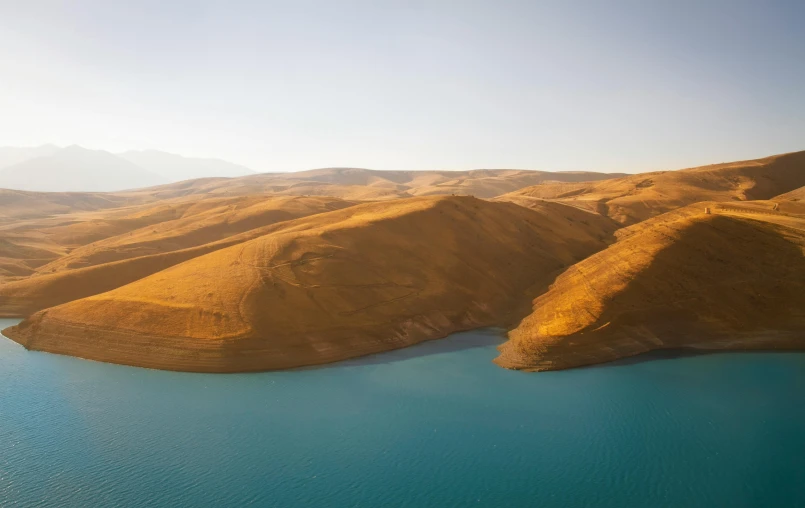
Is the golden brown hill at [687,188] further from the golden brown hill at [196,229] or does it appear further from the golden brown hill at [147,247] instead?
the golden brown hill at [147,247]

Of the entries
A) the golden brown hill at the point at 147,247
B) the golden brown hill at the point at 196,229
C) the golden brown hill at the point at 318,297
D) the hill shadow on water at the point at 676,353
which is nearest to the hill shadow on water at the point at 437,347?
the golden brown hill at the point at 318,297

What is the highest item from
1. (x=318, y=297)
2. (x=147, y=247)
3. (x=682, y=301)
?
(x=147, y=247)

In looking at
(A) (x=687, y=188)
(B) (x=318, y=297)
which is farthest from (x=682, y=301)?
(A) (x=687, y=188)

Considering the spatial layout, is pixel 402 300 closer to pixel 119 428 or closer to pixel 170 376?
pixel 170 376

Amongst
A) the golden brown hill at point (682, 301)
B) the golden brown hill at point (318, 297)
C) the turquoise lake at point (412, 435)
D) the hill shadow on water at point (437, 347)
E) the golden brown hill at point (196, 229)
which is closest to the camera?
the turquoise lake at point (412, 435)

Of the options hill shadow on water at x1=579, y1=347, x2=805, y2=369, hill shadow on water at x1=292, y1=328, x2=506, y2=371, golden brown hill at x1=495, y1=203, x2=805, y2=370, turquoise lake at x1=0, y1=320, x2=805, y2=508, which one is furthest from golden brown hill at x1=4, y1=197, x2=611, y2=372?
hill shadow on water at x1=579, y1=347, x2=805, y2=369

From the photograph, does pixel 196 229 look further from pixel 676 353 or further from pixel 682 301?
pixel 676 353
